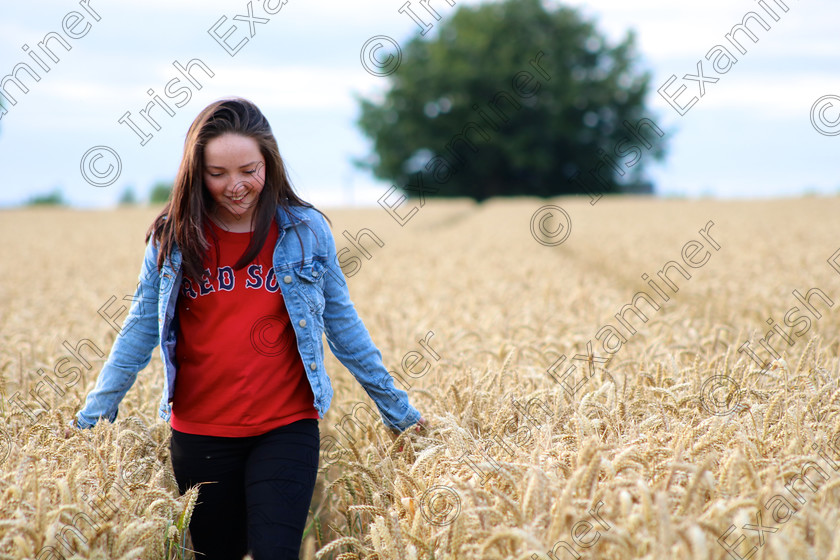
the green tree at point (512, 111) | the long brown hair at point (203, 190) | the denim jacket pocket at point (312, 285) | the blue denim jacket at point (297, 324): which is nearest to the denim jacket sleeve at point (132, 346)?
the blue denim jacket at point (297, 324)

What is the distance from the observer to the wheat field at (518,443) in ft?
6.73

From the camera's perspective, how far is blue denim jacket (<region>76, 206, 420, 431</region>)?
2641 millimetres

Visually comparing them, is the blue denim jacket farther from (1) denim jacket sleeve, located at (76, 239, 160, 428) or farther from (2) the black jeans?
(2) the black jeans

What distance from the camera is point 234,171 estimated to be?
8.34ft

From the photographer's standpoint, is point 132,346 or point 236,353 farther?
point 132,346

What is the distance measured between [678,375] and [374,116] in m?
47.6

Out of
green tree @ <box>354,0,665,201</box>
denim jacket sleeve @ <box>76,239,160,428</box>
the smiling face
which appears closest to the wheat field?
denim jacket sleeve @ <box>76,239,160,428</box>

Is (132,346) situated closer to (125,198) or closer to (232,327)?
(232,327)

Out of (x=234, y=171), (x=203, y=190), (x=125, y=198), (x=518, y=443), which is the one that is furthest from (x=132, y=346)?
(x=125, y=198)

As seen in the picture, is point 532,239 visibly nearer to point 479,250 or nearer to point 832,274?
point 479,250

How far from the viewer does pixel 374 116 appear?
49.2 meters

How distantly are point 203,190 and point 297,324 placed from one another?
0.65 meters

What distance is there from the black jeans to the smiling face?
90cm

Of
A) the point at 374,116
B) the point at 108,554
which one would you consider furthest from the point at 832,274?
the point at 374,116
